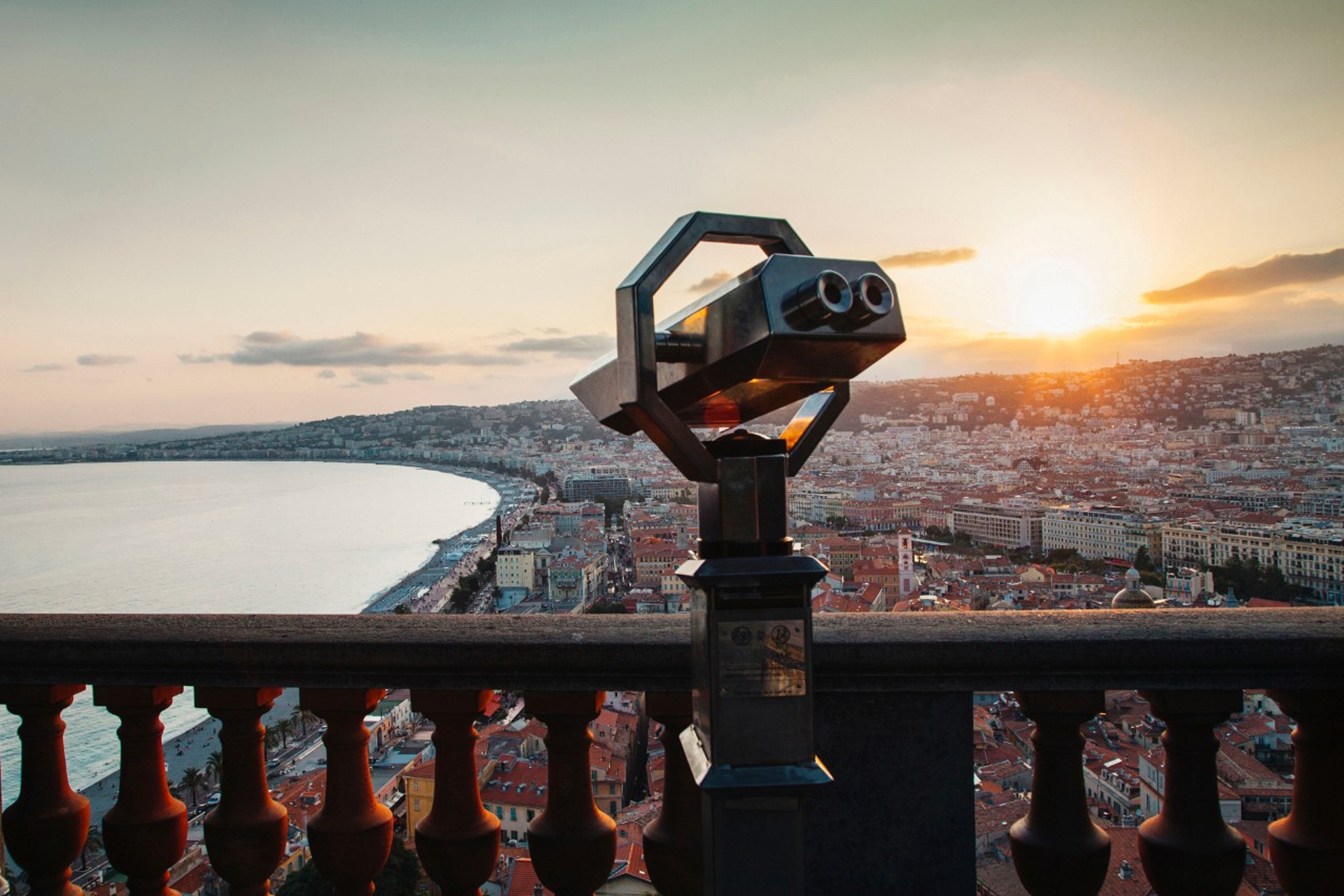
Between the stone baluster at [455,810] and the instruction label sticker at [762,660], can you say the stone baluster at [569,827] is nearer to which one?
the stone baluster at [455,810]

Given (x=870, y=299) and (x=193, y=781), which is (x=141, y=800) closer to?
(x=870, y=299)

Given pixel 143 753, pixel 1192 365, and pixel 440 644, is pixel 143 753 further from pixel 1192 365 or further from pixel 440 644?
pixel 1192 365

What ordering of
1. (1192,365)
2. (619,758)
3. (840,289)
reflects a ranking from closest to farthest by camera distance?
(840,289) → (619,758) → (1192,365)

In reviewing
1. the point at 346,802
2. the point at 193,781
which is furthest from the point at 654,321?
the point at 193,781

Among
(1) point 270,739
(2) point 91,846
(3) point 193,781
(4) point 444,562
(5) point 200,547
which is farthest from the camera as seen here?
(5) point 200,547

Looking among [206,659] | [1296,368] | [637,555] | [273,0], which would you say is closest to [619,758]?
[206,659]

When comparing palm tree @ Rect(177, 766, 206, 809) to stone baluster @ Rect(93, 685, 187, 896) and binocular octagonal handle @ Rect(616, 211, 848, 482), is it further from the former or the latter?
binocular octagonal handle @ Rect(616, 211, 848, 482)

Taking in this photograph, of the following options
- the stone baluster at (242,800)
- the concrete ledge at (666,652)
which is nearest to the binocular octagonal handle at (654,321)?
the concrete ledge at (666,652)
